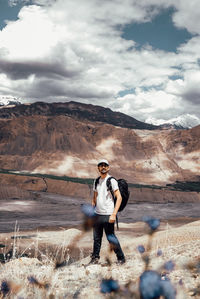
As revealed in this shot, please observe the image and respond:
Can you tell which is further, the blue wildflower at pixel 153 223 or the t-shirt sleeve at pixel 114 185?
the t-shirt sleeve at pixel 114 185

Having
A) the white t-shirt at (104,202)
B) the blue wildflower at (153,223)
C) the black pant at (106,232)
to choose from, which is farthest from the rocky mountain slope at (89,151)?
the blue wildflower at (153,223)

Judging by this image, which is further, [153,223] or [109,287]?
[153,223]

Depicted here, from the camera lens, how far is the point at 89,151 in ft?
339

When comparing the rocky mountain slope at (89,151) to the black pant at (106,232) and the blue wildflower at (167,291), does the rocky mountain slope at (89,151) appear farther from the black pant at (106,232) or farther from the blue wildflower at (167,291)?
the blue wildflower at (167,291)

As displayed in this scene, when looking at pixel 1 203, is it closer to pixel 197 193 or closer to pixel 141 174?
pixel 197 193

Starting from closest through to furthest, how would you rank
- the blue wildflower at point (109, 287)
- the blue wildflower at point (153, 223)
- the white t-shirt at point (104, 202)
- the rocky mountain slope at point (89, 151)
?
the blue wildflower at point (109, 287)
the blue wildflower at point (153, 223)
the white t-shirt at point (104, 202)
the rocky mountain slope at point (89, 151)

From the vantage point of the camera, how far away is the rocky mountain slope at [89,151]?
90188mm

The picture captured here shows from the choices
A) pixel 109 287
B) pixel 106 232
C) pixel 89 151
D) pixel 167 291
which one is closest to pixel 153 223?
pixel 109 287

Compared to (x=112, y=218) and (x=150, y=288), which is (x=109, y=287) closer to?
(x=150, y=288)

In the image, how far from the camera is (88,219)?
4.80 ft

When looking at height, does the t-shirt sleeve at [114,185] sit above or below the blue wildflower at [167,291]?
above

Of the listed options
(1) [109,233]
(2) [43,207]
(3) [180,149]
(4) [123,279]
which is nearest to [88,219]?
(4) [123,279]

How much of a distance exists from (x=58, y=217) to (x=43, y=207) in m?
7.73

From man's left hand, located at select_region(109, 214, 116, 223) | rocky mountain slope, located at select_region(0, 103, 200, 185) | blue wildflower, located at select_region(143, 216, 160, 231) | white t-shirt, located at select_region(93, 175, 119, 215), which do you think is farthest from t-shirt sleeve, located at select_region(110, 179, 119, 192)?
rocky mountain slope, located at select_region(0, 103, 200, 185)
